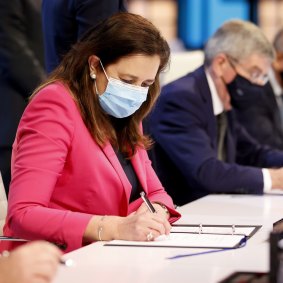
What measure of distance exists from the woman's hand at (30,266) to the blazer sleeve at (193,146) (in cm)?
203

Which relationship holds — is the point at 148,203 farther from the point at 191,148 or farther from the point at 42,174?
the point at 191,148

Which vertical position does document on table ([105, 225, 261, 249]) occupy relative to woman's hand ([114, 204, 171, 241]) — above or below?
below

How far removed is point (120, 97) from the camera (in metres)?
2.69

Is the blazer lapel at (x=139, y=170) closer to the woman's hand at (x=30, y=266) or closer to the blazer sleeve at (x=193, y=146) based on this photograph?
the blazer sleeve at (x=193, y=146)

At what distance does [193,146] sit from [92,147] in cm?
109

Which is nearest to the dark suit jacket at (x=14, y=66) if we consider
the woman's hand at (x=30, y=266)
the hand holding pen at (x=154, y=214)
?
the hand holding pen at (x=154, y=214)

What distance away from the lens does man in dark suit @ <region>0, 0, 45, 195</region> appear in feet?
11.5

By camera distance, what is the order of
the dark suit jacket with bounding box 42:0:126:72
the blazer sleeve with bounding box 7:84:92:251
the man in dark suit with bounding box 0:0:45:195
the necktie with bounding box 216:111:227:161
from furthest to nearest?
1. the necktie with bounding box 216:111:227:161
2. the man in dark suit with bounding box 0:0:45:195
3. the dark suit jacket with bounding box 42:0:126:72
4. the blazer sleeve with bounding box 7:84:92:251

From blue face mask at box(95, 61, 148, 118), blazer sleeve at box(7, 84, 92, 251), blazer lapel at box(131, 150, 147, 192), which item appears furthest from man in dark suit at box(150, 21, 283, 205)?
blazer sleeve at box(7, 84, 92, 251)

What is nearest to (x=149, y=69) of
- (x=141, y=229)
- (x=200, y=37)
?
(x=141, y=229)

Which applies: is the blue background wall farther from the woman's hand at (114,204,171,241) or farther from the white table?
the woman's hand at (114,204,171,241)

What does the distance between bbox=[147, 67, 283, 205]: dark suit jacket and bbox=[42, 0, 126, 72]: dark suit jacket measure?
1.72 feet

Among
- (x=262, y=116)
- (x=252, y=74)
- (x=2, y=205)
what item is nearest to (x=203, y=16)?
(x=262, y=116)

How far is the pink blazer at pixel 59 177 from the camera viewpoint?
2436 mm
